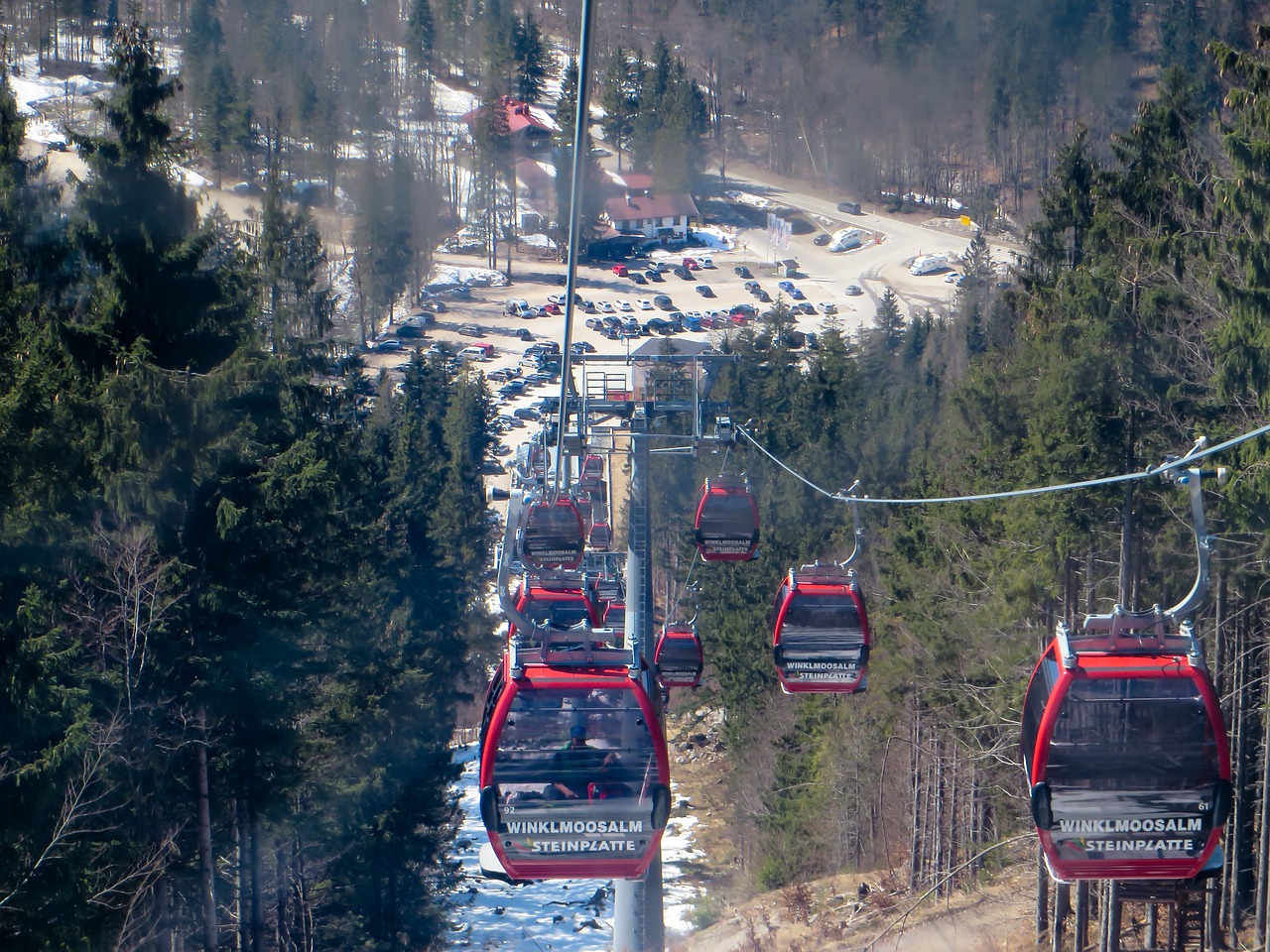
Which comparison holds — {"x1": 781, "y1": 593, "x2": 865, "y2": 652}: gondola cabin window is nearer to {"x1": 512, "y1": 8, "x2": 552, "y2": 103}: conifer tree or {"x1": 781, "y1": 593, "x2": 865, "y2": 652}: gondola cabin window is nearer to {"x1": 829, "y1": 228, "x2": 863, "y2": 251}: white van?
{"x1": 829, "y1": 228, "x2": 863, "y2": 251}: white van

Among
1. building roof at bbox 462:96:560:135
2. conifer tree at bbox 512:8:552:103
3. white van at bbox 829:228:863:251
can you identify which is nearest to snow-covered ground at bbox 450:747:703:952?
white van at bbox 829:228:863:251

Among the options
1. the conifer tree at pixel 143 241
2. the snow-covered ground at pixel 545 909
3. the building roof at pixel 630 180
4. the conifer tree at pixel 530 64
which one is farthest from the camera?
the conifer tree at pixel 530 64

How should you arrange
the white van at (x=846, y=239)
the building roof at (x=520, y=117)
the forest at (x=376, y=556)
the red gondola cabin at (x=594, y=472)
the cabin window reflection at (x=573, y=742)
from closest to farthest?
1. the cabin window reflection at (x=573, y=742)
2. the forest at (x=376, y=556)
3. the red gondola cabin at (x=594, y=472)
4. the white van at (x=846, y=239)
5. the building roof at (x=520, y=117)

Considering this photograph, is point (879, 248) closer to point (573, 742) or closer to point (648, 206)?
point (648, 206)

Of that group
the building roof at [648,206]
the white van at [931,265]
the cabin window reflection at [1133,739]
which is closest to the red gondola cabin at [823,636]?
the cabin window reflection at [1133,739]

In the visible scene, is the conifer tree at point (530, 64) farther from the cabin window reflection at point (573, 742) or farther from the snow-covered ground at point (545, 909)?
the cabin window reflection at point (573, 742)

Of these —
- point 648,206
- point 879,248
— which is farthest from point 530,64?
point 879,248

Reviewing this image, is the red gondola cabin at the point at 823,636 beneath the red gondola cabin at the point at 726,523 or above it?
beneath
